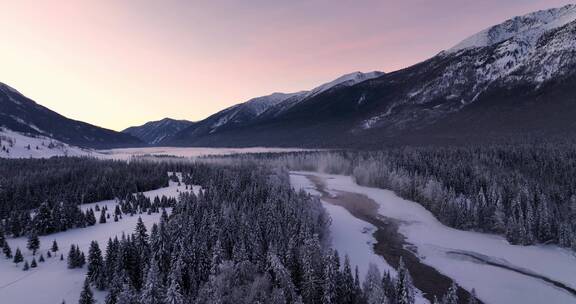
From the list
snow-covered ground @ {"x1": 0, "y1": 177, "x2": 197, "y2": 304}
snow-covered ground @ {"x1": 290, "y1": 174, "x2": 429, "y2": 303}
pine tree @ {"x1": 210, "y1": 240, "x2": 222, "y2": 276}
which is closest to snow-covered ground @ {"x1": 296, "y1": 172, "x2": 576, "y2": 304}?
snow-covered ground @ {"x1": 290, "y1": 174, "x2": 429, "y2": 303}

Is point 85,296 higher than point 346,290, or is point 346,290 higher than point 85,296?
point 85,296

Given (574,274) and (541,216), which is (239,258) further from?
(541,216)

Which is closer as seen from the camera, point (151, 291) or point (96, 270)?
point (151, 291)

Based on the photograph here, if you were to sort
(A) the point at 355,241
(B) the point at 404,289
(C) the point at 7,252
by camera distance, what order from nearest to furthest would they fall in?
1. (B) the point at 404,289
2. (C) the point at 7,252
3. (A) the point at 355,241

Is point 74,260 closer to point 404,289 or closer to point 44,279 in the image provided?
point 44,279

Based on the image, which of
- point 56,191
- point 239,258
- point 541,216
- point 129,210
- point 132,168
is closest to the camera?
point 239,258

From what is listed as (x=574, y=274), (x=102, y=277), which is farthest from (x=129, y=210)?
(x=574, y=274)

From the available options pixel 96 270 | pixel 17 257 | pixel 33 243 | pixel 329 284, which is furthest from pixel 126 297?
pixel 33 243
